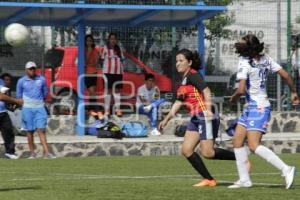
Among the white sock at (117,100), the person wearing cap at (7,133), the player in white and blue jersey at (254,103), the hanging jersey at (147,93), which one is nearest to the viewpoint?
the player in white and blue jersey at (254,103)

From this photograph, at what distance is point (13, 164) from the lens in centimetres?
1953

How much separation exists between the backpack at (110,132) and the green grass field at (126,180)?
1971mm

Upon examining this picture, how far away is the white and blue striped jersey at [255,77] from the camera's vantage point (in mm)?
12930

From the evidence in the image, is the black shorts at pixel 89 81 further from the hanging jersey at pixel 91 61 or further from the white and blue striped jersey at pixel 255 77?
the white and blue striped jersey at pixel 255 77

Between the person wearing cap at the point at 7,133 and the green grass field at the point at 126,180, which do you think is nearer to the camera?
the green grass field at the point at 126,180

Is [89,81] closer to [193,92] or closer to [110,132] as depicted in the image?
[110,132]

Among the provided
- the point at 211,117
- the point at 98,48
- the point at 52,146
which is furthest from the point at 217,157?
the point at 98,48

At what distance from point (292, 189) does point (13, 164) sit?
8.10m

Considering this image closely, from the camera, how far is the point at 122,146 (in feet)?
76.9

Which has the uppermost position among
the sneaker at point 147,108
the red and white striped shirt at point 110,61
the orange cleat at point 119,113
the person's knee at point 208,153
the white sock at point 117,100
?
the red and white striped shirt at point 110,61

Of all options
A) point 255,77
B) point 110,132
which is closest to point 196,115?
point 255,77

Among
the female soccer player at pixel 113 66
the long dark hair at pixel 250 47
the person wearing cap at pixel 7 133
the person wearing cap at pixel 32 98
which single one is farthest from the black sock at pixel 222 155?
the female soccer player at pixel 113 66

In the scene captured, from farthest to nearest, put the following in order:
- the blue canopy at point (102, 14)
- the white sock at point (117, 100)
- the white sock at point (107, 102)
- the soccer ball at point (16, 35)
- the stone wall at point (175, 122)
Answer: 1. the white sock at point (117, 100)
2. the white sock at point (107, 102)
3. the stone wall at point (175, 122)
4. the blue canopy at point (102, 14)
5. the soccer ball at point (16, 35)

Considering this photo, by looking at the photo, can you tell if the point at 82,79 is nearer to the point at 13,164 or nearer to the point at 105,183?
the point at 13,164
